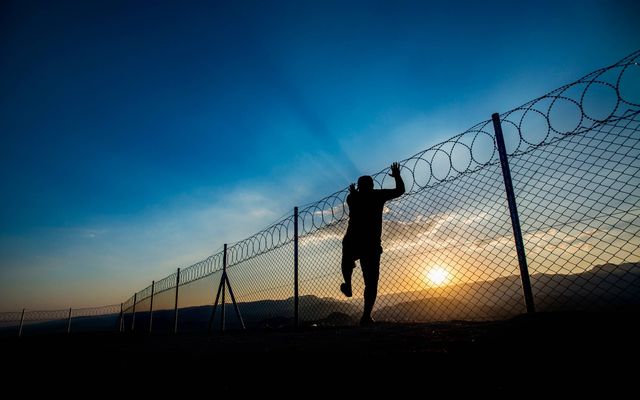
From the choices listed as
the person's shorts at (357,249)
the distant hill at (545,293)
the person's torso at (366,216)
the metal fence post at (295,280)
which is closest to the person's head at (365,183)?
the person's torso at (366,216)

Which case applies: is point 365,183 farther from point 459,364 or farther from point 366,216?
point 459,364

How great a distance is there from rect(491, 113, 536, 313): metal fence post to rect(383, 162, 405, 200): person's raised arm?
126 centimetres

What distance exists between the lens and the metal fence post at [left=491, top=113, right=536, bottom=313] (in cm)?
320

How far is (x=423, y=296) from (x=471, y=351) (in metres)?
2.73

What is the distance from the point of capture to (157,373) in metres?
1.71

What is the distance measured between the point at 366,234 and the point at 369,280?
63 centimetres

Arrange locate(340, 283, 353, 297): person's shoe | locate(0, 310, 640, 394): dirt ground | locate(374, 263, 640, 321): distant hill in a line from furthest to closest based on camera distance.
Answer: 1. locate(340, 283, 353, 297): person's shoe
2. locate(374, 263, 640, 321): distant hill
3. locate(0, 310, 640, 394): dirt ground

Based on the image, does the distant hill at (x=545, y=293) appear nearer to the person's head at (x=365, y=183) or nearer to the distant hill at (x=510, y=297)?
the distant hill at (x=510, y=297)

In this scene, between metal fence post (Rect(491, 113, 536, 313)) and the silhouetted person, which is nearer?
metal fence post (Rect(491, 113, 536, 313))

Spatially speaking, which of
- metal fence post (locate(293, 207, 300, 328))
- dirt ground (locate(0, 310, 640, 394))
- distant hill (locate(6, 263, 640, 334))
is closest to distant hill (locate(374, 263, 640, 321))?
distant hill (locate(6, 263, 640, 334))

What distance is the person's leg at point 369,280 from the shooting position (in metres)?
4.19

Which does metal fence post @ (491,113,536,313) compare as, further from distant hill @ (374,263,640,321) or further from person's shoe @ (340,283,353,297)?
person's shoe @ (340,283,353,297)

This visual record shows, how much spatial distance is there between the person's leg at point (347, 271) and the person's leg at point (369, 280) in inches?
11.4

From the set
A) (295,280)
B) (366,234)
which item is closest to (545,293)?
(366,234)
